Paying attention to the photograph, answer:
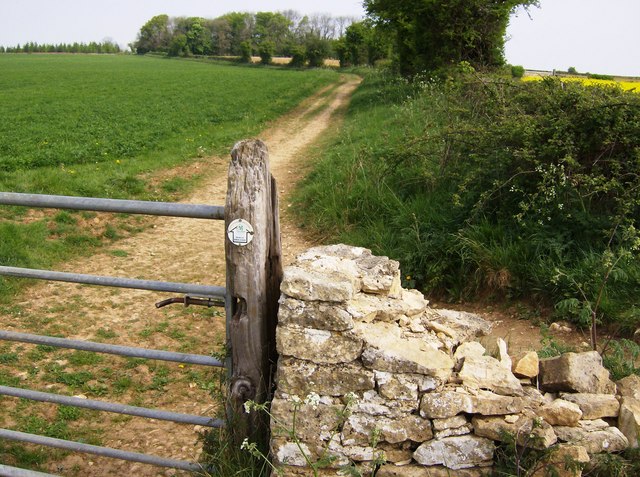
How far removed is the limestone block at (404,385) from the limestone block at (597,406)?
30.6 inches

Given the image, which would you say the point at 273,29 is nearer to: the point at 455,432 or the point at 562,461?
the point at 455,432

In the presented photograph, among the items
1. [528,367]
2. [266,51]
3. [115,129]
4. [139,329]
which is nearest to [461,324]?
[528,367]

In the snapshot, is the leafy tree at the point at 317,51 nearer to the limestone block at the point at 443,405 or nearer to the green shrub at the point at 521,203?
the green shrub at the point at 521,203

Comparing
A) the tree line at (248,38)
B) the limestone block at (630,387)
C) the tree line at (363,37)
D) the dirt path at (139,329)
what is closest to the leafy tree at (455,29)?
the tree line at (363,37)

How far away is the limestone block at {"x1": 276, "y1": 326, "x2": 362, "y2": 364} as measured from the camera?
2.77 meters

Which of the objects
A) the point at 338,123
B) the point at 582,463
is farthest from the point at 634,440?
the point at 338,123

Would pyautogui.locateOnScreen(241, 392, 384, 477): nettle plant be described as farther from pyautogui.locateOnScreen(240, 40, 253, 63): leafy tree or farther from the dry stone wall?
pyautogui.locateOnScreen(240, 40, 253, 63): leafy tree

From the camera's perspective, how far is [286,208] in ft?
33.6

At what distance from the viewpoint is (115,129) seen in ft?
56.1

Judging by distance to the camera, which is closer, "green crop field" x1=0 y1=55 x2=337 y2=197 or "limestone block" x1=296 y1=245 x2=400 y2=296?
"limestone block" x1=296 y1=245 x2=400 y2=296

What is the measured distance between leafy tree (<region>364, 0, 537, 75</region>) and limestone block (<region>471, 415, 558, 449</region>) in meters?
18.2

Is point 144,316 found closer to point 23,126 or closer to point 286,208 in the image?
point 286,208

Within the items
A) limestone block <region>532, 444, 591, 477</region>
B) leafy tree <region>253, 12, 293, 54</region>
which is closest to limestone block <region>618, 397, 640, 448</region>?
limestone block <region>532, 444, 591, 477</region>

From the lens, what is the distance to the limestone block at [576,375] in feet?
9.95
